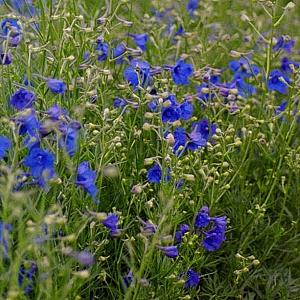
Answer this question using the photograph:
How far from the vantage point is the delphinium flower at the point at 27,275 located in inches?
79.2

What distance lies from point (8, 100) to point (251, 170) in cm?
126

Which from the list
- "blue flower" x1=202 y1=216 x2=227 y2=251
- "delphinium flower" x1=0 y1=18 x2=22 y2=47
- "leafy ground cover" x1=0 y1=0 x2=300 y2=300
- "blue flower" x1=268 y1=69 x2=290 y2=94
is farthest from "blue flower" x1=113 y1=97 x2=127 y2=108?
"blue flower" x1=268 y1=69 x2=290 y2=94

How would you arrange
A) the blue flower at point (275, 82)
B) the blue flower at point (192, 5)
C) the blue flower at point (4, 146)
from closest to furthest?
the blue flower at point (4, 146) → the blue flower at point (275, 82) → the blue flower at point (192, 5)

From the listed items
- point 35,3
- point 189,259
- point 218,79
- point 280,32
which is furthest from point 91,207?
point 280,32

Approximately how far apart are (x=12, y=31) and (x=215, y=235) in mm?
1044

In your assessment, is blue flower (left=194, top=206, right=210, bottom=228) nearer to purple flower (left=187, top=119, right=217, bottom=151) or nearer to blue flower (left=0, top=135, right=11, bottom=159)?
purple flower (left=187, top=119, right=217, bottom=151)

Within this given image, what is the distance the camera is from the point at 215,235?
8.77 ft

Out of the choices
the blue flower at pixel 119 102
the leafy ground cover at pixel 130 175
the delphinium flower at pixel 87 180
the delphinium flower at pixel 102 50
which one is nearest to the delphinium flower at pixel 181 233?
the leafy ground cover at pixel 130 175

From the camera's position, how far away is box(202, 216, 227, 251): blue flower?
2666 mm

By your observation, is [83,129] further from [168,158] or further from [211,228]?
[211,228]

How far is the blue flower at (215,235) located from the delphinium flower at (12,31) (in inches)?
37.9

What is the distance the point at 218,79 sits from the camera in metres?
3.64

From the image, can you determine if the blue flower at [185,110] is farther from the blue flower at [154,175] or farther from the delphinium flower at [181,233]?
the delphinium flower at [181,233]

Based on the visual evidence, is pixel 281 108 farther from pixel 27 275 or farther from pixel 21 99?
pixel 27 275
